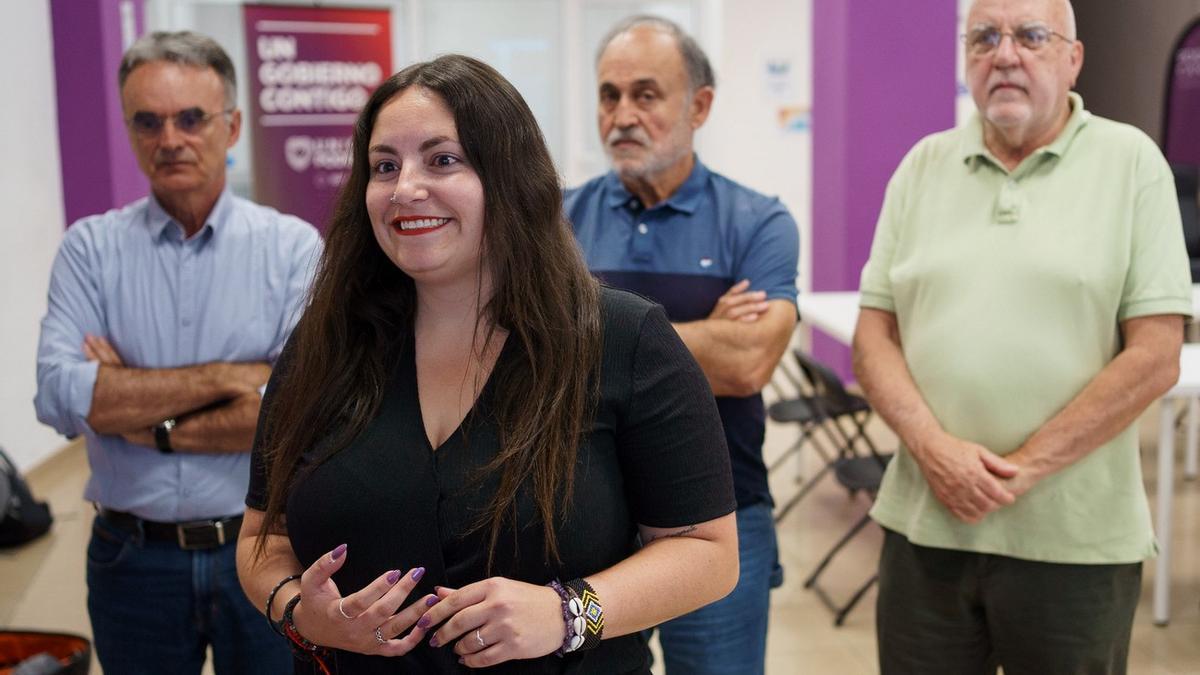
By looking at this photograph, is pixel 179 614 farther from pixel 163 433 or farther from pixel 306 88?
pixel 306 88

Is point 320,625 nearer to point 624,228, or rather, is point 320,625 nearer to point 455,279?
point 455,279

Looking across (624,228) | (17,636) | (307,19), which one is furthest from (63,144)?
(624,228)

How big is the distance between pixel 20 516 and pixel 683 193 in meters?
3.88

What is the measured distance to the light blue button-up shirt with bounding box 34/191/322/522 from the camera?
2256 millimetres

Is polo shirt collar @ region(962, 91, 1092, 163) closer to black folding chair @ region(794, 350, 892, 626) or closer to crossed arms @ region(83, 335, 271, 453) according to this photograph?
crossed arms @ region(83, 335, 271, 453)

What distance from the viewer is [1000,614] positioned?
2205 millimetres

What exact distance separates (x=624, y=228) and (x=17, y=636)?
2109 mm

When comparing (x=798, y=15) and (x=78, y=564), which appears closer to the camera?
(x=78, y=564)

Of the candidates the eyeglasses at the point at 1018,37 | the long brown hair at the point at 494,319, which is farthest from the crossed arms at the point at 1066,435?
the long brown hair at the point at 494,319

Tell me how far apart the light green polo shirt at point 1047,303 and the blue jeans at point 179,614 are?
1.34 metres

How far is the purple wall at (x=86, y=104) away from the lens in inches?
260

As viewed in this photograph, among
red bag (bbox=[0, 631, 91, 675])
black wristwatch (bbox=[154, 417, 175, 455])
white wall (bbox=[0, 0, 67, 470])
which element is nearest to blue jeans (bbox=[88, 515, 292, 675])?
black wristwatch (bbox=[154, 417, 175, 455])

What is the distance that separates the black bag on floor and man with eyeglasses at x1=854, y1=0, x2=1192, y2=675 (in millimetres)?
4139

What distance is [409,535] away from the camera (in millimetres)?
1481
